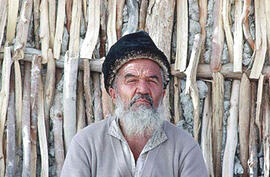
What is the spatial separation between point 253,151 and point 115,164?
42.1 inches

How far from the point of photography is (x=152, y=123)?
3016mm

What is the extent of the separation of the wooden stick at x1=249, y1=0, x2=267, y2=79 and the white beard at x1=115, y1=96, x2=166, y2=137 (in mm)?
830

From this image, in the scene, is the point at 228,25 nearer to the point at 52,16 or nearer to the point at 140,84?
the point at 140,84

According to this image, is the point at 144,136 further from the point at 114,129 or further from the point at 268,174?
the point at 268,174

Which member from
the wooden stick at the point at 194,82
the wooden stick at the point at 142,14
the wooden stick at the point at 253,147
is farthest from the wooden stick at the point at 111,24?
the wooden stick at the point at 253,147

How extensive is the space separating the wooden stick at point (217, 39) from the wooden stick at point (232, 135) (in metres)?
0.18

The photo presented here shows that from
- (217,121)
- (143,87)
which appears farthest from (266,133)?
(143,87)

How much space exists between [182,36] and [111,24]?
48cm

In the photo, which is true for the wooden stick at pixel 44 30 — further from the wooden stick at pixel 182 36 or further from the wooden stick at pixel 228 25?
the wooden stick at pixel 228 25

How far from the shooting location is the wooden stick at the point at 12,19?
378 cm

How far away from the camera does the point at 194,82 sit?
3637 mm

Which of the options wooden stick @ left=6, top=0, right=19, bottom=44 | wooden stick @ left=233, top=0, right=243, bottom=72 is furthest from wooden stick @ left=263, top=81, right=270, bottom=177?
wooden stick @ left=6, top=0, right=19, bottom=44

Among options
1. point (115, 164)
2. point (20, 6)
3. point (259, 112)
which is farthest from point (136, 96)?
point (20, 6)

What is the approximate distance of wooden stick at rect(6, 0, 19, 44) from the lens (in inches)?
149
